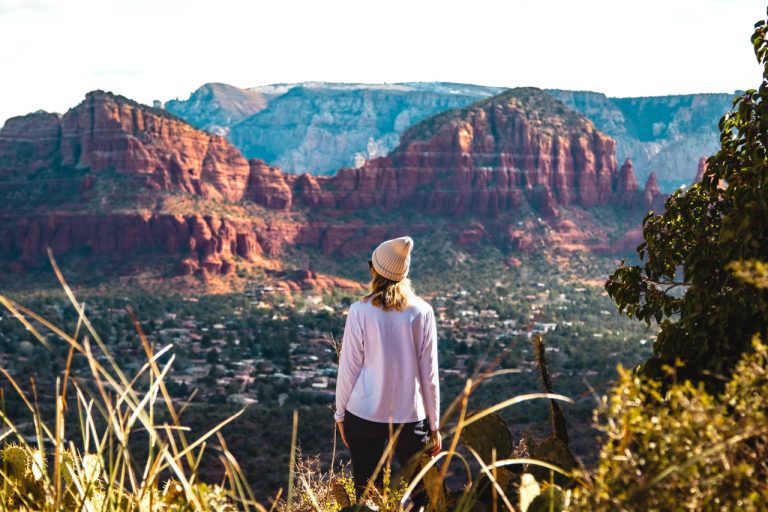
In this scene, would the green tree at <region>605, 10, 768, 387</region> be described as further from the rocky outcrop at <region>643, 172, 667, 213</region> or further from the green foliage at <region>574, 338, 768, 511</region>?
the rocky outcrop at <region>643, 172, 667, 213</region>

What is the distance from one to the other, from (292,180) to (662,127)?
107947 millimetres

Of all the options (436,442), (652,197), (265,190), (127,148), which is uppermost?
(436,442)

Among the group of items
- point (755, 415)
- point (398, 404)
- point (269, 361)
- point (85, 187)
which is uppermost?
point (755, 415)

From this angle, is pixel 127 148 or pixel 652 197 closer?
pixel 127 148

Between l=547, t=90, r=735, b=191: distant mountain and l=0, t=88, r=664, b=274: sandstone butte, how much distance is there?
73.5m

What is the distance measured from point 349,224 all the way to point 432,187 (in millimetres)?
10456

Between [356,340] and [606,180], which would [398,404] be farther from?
[606,180]

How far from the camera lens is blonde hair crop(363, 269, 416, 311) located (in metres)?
4.38

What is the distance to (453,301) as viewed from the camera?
63.5 meters

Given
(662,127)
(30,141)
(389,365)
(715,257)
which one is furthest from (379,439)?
(662,127)

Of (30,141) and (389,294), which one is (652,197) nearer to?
(30,141)

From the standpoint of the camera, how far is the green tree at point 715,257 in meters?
4.34

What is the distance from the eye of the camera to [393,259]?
A: 4352mm

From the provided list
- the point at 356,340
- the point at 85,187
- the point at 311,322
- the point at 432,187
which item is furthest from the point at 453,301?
the point at 356,340
